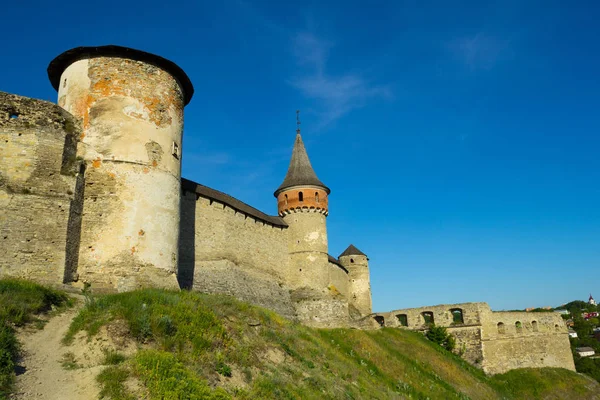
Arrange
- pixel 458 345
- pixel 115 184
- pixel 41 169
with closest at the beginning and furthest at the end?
pixel 41 169, pixel 115 184, pixel 458 345

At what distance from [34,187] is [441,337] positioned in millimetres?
31748

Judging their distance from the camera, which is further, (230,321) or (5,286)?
(230,321)

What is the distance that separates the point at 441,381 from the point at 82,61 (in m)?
23.4

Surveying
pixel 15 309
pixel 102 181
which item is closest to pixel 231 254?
pixel 102 181

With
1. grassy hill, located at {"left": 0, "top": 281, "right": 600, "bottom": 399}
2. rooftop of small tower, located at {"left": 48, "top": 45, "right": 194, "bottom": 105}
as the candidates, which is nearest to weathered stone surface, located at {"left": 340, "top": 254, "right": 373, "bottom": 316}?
grassy hill, located at {"left": 0, "top": 281, "right": 600, "bottom": 399}

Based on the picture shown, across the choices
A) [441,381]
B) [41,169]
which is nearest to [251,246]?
[441,381]

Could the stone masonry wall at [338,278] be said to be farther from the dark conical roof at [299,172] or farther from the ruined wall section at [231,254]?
the dark conical roof at [299,172]

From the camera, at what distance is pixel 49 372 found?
8.64 meters

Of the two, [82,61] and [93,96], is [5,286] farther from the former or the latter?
[82,61]

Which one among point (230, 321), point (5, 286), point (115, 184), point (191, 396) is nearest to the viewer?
point (191, 396)

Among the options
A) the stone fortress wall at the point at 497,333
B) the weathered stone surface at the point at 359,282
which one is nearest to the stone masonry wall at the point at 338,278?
the weathered stone surface at the point at 359,282

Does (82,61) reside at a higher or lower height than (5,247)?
higher

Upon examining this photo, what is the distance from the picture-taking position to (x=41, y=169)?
14.3m

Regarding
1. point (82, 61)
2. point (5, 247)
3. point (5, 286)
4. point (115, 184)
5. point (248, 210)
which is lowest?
point (5, 286)
